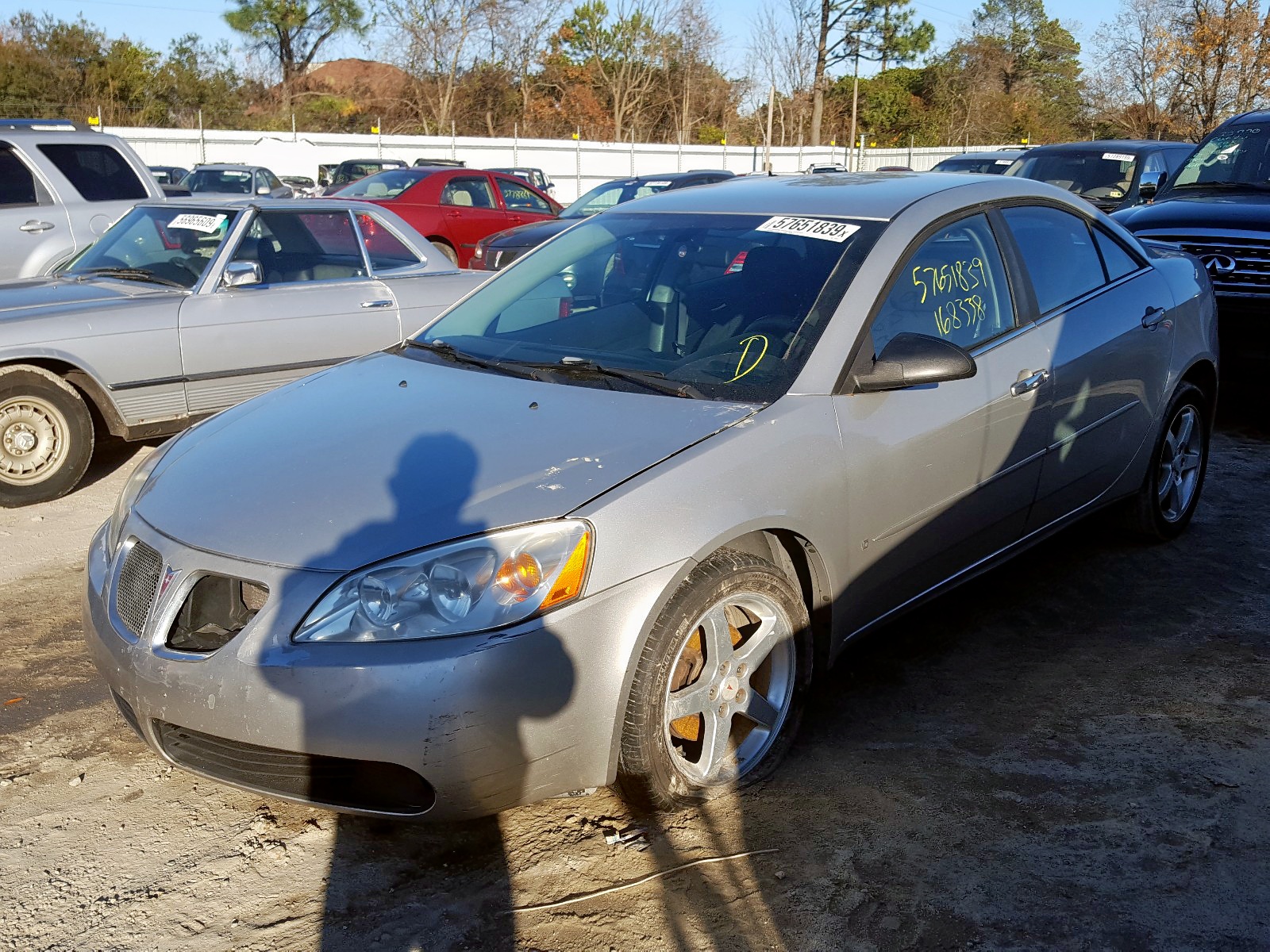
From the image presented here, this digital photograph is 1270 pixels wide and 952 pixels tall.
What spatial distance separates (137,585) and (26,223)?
7.44 m

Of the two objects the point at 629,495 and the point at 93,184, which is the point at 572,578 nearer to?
the point at 629,495

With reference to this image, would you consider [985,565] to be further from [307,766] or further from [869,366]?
[307,766]

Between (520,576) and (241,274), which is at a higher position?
(241,274)

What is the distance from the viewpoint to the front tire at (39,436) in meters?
5.88

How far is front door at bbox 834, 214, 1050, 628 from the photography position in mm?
3414

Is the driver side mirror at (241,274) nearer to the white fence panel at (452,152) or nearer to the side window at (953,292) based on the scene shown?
the side window at (953,292)

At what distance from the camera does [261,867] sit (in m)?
2.85

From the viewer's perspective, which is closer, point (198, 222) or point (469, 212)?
point (198, 222)

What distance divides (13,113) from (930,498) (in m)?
36.9

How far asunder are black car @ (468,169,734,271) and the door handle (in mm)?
6872

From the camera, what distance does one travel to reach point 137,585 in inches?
116

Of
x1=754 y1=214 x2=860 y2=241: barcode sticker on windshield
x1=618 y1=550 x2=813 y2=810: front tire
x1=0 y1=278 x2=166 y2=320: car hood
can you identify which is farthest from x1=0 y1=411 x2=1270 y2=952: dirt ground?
x1=0 y1=278 x2=166 y2=320: car hood

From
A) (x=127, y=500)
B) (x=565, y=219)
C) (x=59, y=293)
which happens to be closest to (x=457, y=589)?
(x=127, y=500)

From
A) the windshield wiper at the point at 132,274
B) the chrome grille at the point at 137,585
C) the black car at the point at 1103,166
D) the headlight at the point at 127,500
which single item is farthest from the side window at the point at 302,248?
the black car at the point at 1103,166
